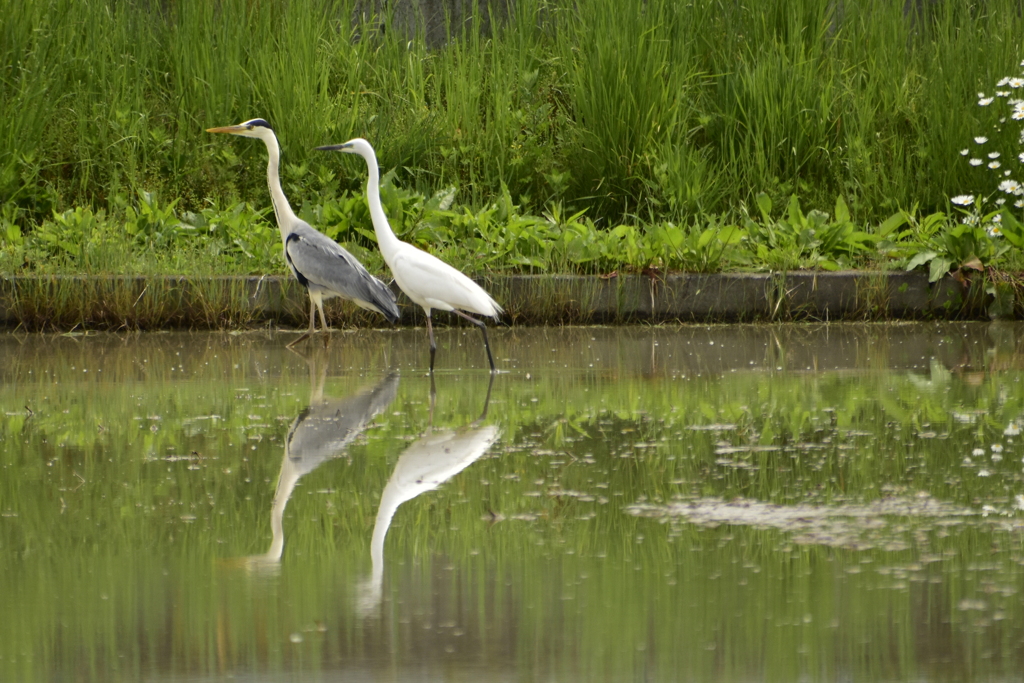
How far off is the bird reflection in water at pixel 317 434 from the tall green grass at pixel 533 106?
385 cm

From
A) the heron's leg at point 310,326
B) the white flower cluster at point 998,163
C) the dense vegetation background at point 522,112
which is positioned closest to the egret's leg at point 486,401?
the heron's leg at point 310,326

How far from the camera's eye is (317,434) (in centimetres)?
515

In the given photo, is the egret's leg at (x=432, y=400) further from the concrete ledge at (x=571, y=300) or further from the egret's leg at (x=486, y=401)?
the concrete ledge at (x=571, y=300)

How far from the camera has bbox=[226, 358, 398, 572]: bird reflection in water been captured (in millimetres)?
3708

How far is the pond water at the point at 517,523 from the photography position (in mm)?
2805

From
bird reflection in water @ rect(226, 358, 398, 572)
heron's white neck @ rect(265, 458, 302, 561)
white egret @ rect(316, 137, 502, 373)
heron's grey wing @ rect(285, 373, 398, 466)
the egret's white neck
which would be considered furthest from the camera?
the egret's white neck

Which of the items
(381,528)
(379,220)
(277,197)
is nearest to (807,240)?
(379,220)

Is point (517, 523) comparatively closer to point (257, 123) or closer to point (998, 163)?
point (257, 123)

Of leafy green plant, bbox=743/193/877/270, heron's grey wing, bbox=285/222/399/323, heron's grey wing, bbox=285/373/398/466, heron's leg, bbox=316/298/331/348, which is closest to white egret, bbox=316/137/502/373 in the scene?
heron's grey wing, bbox=285/222/399/323

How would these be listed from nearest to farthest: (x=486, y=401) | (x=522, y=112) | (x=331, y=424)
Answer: (x=331, y=424) → (x=486, y=401) → (x=522, y=112)

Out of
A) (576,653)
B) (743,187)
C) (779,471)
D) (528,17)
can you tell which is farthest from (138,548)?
(528,17)

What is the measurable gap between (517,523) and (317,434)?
1.53 meters

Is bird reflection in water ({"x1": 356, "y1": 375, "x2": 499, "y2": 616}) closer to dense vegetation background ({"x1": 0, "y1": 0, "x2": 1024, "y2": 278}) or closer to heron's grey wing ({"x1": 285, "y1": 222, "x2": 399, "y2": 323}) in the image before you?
heron's grey wing ({"x1": 285, "y1": 222, "x2": 399, "y2": 323})

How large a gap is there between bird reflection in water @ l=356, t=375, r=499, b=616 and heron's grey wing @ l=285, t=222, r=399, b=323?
2.18 m
